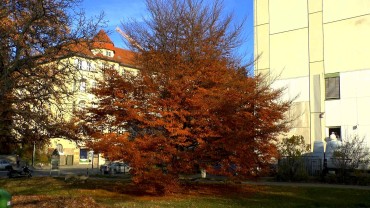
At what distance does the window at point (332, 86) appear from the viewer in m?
28.5

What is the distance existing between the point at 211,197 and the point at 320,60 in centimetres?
1700

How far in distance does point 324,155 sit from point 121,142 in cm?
1628

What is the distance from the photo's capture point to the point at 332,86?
28.9 metres

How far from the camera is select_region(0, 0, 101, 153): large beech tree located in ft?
42.7

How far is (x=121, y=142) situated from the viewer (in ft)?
50.6

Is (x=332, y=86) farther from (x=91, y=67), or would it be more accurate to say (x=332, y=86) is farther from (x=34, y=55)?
(x=34, y=55)

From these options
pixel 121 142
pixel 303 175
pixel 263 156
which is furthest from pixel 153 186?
pixel 303 175

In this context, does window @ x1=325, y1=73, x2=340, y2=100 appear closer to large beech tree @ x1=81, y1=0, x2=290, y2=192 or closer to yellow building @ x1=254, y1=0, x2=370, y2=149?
yellow building @ x1=254, y1=0, x2=370, y2=149

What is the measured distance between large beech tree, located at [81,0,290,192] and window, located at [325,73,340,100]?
12.3 meters

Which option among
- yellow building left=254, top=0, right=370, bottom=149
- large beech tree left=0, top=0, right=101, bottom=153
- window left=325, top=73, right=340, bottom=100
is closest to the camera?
large beech tree left=0, top=0, right=101, bottom=153

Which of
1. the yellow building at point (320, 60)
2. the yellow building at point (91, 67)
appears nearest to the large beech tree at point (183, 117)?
the yellow building at point (91, 67)

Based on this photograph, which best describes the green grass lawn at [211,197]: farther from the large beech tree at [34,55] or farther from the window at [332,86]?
the window at [332,86]

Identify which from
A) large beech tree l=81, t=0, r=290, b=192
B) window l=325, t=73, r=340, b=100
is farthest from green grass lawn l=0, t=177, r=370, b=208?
window l=325, t=73, r=340, b=100

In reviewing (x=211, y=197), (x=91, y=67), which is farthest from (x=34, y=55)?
(x=211, y=197)
